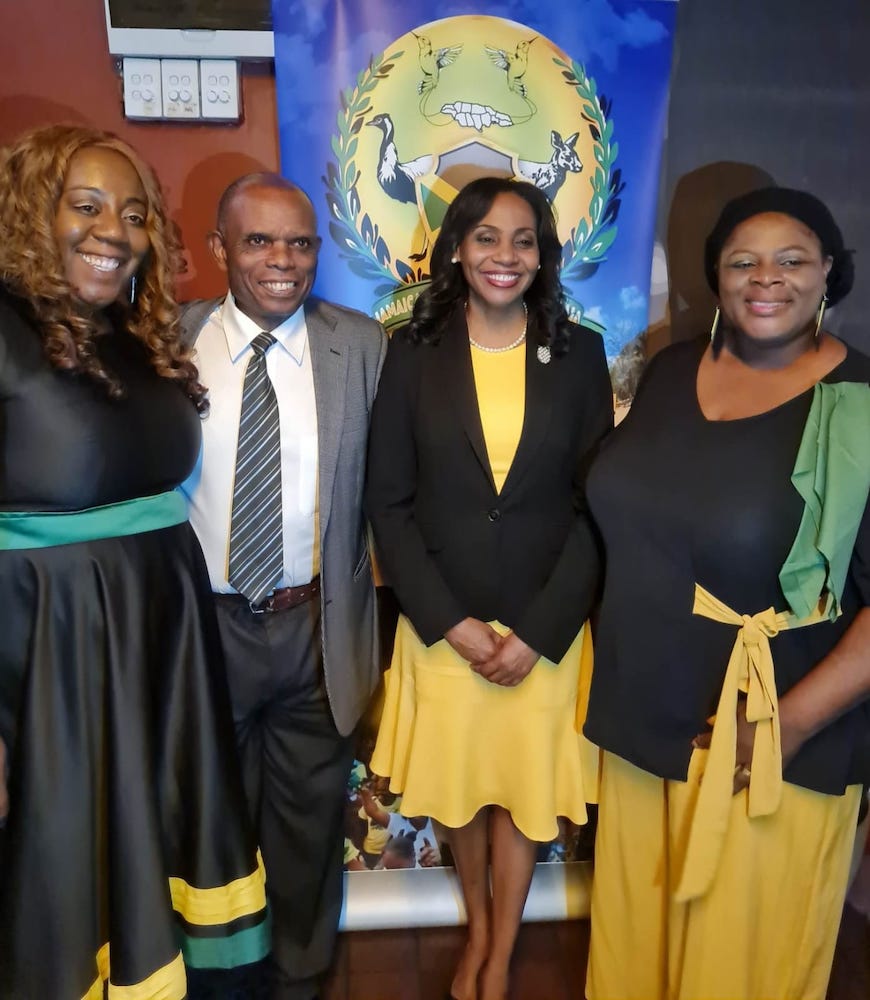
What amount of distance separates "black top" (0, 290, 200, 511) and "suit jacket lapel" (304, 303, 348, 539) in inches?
14.7

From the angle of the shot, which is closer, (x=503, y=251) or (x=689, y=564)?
(x=689, y=564)

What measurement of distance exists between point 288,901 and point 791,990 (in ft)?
4.03

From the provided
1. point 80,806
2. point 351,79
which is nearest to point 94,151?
point 351,79

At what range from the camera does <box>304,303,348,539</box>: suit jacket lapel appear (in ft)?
5.80

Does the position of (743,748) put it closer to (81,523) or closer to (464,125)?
(81,523)

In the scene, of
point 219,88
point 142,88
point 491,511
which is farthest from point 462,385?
point 142,88

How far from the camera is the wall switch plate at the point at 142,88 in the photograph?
2.03 meters

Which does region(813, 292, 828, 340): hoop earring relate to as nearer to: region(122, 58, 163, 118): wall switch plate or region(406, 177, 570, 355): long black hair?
region(406, 177, 570, 355): long black hair

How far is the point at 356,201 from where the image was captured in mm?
2109

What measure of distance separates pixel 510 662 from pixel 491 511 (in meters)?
0.34

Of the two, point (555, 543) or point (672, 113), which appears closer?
point (555, 543)

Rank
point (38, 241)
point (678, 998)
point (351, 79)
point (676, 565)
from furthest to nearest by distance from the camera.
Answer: point (351, 79)
point (678, 998)
point (676, 565)
point (38, 241)

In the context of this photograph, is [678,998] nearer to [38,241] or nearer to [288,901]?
[288,901]

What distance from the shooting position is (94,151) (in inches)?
56.9
